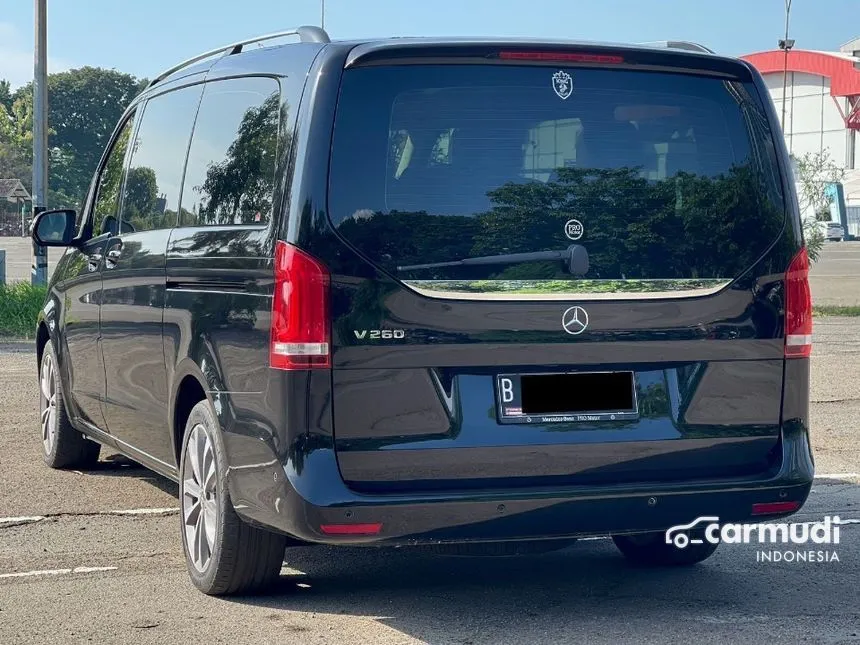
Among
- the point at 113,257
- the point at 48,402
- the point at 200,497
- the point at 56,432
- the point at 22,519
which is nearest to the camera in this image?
the point at 200,497

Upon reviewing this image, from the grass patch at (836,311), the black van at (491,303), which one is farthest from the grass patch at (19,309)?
the black van at (491,303)

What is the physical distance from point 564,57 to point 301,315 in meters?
1.25

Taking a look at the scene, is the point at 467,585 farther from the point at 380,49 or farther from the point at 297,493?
the point at 380,49

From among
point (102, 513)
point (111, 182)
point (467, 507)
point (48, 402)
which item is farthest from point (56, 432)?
point (467, 507)

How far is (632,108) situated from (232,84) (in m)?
1.56

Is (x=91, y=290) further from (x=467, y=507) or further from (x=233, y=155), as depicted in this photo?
(x=467, y=507)

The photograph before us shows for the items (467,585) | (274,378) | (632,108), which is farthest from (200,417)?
(632,108)

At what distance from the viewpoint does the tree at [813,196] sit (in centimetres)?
2441

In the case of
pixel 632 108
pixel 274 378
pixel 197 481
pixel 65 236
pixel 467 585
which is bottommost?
pixel 467 585

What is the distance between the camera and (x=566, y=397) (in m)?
4.78

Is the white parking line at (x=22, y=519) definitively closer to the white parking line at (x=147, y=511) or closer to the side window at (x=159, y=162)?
the white parking line at (x=147, y=511)

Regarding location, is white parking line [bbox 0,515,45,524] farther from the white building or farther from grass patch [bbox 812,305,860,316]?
the white building

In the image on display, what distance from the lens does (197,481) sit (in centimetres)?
548

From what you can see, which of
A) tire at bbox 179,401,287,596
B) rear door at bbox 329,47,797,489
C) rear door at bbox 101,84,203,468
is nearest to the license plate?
rear door at bbox 329,47,797,489
